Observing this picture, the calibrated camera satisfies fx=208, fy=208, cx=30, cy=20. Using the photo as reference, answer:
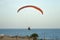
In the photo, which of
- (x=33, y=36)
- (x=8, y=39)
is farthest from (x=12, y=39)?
(x=33, y=36)

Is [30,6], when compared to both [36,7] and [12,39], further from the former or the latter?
[12,39]

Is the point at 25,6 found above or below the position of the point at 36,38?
above

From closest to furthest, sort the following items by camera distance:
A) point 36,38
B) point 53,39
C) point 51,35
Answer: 1. point 36,38
2. point 53,39
3. point 51,35

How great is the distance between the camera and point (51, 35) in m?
28.7

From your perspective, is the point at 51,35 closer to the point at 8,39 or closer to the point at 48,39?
the point at 48,39

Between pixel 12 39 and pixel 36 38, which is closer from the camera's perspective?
pixel 36 38

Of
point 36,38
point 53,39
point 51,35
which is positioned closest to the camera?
point 36,38

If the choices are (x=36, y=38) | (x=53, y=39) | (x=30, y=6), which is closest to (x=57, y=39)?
(x=53, y=39)

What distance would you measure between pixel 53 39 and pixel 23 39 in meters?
3.88

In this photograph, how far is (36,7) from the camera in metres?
24.3

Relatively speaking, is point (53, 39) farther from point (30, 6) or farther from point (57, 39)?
point (30, 6)

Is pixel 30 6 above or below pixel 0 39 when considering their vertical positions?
above

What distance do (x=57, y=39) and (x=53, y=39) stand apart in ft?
1.74

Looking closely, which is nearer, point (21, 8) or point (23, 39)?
point (21, 8)
